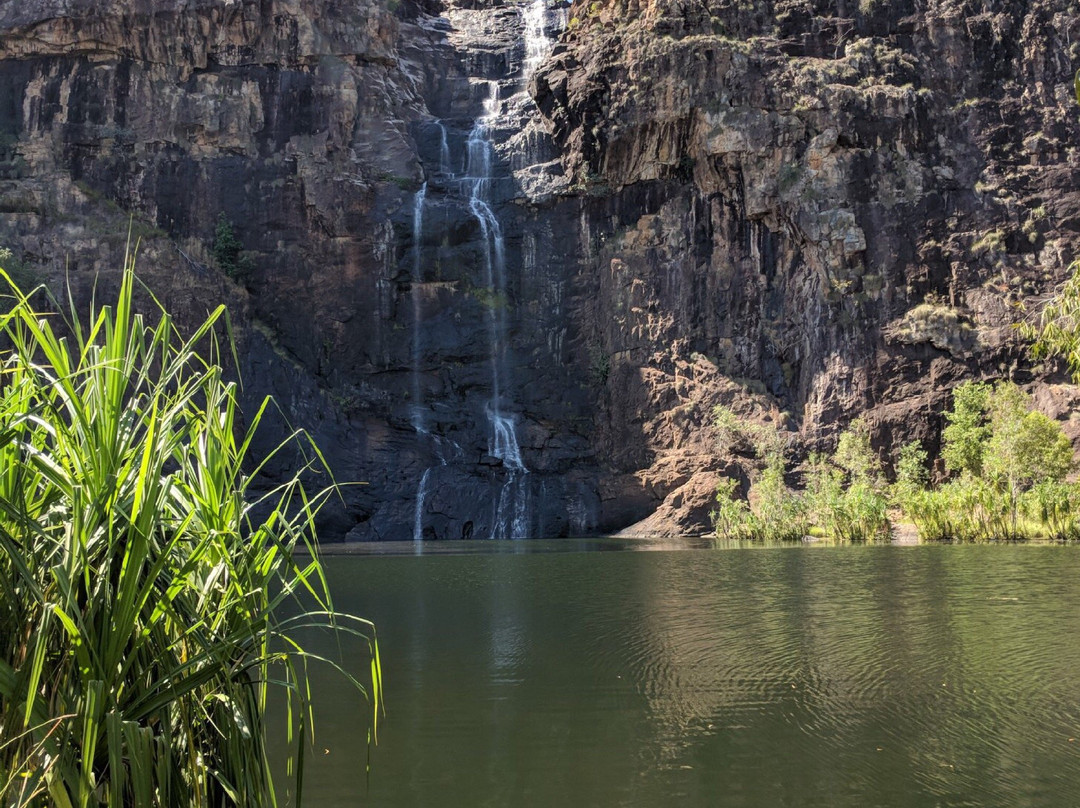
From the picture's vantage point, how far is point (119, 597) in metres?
2.91

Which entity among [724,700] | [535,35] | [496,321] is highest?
[535,35]

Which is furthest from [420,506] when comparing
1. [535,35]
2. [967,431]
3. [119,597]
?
[119,597]

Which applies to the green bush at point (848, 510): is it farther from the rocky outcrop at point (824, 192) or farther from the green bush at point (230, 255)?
the green bush at point (230, 255)

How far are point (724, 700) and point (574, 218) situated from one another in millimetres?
50032

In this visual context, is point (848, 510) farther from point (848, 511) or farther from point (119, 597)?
point (119, 597)

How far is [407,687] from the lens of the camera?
9.64m

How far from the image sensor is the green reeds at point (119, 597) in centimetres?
281

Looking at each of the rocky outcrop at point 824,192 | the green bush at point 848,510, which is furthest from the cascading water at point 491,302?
the green bush at point 848,510

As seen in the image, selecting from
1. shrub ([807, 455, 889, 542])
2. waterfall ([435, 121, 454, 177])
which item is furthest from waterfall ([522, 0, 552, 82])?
shrub ([807, 455, 889, 542])

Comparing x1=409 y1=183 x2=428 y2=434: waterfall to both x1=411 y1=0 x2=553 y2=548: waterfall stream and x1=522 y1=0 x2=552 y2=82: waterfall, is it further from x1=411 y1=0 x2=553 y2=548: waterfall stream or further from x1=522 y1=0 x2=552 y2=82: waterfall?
x1=522 y1=0 x2=552 y2=82: waterfall

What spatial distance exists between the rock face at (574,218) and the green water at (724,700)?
3218cm

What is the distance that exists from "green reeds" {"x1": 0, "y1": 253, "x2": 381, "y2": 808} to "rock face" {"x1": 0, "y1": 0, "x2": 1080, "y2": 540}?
44332mm

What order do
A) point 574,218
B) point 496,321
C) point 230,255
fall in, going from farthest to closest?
1. point 574,218
2. point 496,321
3. point 230,255

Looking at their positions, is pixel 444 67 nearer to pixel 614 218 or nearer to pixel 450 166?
pixel 450 166
